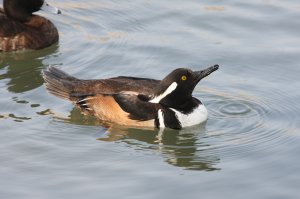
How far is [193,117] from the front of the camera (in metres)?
11.7

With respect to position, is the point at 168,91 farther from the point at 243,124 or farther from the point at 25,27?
the point at 25,27

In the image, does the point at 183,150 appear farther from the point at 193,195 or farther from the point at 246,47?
the point at 246,47

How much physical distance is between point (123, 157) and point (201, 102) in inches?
71.3

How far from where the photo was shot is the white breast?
11.7 metres

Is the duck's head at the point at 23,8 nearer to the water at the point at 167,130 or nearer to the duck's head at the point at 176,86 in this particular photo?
the water at the point at 167,130

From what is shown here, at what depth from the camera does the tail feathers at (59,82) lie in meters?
12.3

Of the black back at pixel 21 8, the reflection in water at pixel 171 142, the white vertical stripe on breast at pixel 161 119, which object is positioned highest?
the black back at pixel 21 8

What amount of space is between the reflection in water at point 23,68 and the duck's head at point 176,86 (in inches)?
90.0

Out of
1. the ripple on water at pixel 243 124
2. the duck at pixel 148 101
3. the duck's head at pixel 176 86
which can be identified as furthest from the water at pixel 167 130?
the duck's head at pixel 176 86

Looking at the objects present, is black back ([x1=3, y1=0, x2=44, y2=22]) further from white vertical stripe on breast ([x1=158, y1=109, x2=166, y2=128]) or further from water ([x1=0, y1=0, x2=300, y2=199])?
white vertical stripe on breast ([x1=158, y1=109, x2=166, y2=128])

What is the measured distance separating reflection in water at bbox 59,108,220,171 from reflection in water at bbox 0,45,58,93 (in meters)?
1.33

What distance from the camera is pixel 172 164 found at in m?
10.7

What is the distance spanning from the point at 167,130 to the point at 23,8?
4.59m

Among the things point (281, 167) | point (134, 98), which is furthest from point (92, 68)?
point (281, 167)
